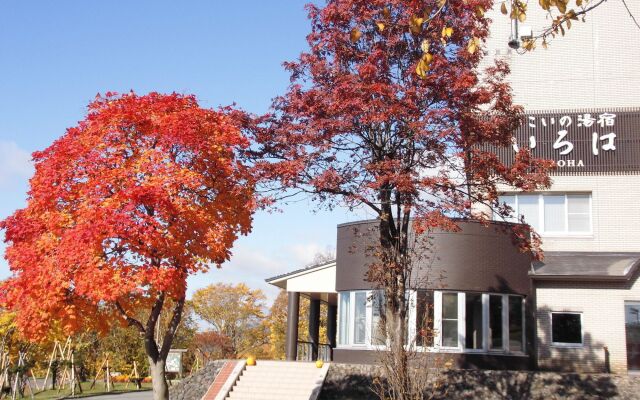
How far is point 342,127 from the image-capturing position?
13102 mm

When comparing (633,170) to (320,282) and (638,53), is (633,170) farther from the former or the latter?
(320,282)

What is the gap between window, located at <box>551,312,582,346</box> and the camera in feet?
69.2

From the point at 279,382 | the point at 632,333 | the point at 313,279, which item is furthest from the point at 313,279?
the point at 632,333

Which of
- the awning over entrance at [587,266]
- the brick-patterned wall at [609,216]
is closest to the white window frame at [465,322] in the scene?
the awning over entrance at [587,266]

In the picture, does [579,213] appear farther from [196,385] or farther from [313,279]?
[196,385]

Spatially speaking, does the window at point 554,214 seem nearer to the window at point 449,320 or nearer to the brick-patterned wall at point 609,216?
the brick-patterned wall at point 609,216

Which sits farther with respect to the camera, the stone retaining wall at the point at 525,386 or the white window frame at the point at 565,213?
the white window frame at the point at 565,213

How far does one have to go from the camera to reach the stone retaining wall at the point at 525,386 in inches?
630

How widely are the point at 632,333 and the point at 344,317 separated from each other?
869cm

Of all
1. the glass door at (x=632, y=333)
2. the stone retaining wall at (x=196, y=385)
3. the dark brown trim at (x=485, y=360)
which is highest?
the glass door at (x=632, y=333)

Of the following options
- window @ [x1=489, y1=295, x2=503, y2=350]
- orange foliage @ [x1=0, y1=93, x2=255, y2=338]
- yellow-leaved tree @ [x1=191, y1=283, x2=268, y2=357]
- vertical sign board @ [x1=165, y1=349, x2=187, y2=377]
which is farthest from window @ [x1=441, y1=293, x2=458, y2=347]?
yellow-leaved tree @ [x1=191, y1=283, x2=268, y2=357]

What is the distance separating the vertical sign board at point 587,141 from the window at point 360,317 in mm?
7109

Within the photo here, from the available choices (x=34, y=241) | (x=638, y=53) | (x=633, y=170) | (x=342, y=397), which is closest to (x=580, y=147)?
(x=633, y=170)

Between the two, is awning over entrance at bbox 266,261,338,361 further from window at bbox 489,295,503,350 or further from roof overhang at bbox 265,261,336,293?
window at bbox 489,295,503,350
